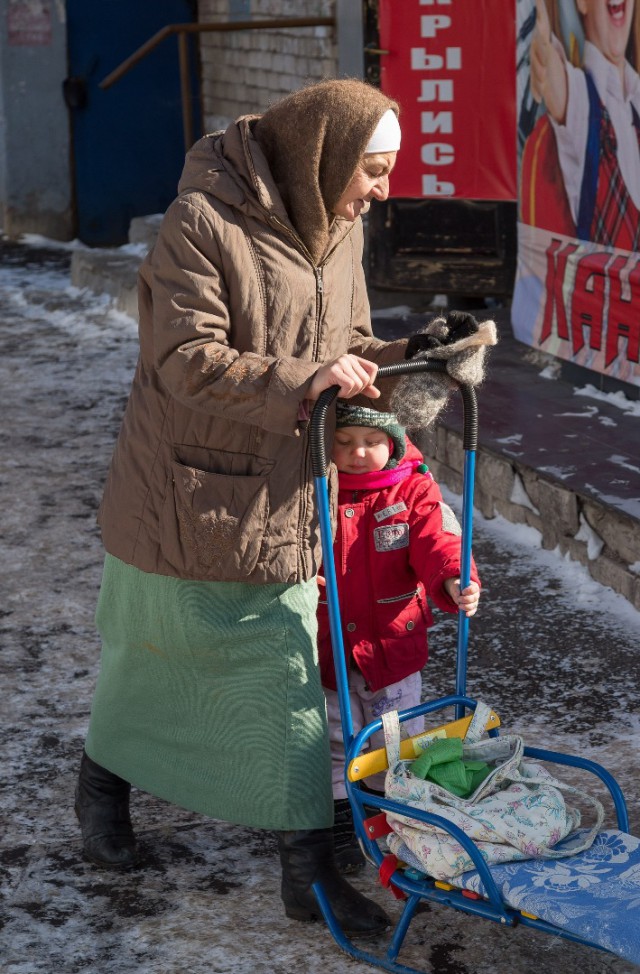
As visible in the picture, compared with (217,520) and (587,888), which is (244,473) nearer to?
(217,520)

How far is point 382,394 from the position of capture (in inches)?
125

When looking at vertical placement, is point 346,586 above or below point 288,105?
below

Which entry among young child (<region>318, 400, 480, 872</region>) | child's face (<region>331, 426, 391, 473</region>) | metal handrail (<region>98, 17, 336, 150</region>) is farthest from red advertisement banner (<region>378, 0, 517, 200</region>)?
child's face (<region>331, 426, 391, 473</region>)

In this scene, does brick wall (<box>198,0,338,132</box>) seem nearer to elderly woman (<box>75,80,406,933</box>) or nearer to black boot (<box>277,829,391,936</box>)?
elderly woman (<box>75,80,406,933</box>)

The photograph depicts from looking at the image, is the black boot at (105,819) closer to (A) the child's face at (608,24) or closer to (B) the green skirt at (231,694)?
(B) the green skirt at (231,694)

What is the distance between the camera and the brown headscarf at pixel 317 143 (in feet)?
9.25

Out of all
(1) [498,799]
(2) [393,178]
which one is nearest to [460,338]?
(1) [498,799]

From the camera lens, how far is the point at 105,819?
338 centimetres

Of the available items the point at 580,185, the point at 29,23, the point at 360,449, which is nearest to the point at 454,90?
the point at 580,185

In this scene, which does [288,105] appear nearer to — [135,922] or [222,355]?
[222,355]

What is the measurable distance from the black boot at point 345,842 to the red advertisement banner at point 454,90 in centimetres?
513

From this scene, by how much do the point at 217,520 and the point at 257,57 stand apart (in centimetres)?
862

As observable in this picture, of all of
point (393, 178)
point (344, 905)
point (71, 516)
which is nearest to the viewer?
point (344, 905)

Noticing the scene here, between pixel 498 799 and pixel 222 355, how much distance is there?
40.3 inches
